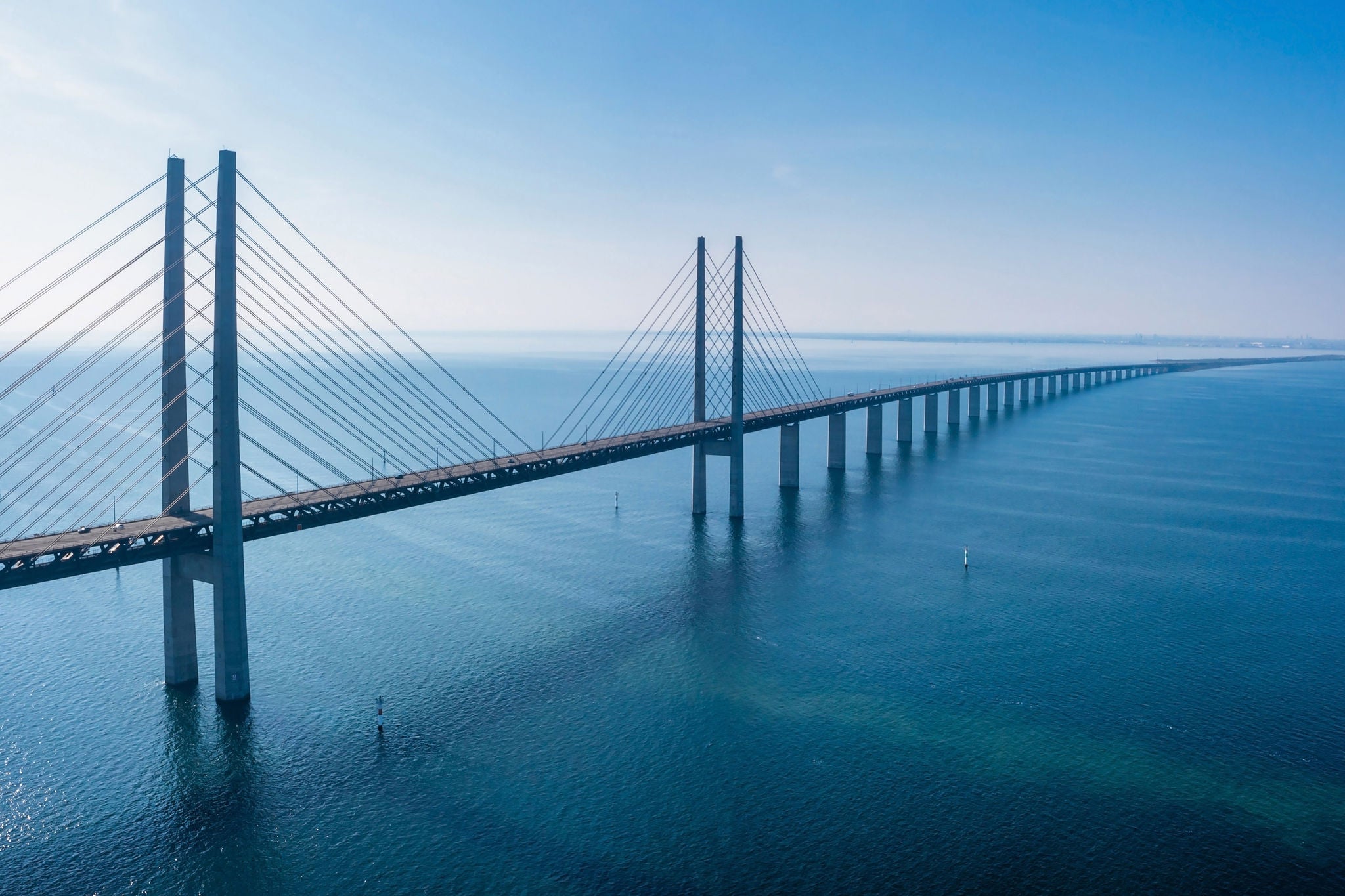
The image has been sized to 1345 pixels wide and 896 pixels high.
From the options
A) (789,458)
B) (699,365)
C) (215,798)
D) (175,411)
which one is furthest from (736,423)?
(215,798)

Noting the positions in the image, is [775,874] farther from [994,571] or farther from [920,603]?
[994,571]

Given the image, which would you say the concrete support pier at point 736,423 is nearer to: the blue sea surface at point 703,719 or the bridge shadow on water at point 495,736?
the blue sea surface at point 703,719

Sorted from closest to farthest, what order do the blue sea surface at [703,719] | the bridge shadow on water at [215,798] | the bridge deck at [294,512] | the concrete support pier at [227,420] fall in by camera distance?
the bridge shadow on water at [215,798]
the blue sea surface at [703,719]
the bridge deck at [294,512]
the concrete support pier at [227,420]

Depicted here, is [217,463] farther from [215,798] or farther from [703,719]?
[703,719]

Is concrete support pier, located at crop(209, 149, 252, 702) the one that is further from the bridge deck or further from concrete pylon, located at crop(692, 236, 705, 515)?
concrete pylon, located at crop(692, 236, 705, 515)

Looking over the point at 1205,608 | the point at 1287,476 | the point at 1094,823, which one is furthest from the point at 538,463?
the point at 1287,476

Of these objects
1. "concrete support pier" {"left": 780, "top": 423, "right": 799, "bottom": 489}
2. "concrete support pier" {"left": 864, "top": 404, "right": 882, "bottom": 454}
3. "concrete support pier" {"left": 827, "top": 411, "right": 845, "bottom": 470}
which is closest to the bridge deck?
"concrete support pier" {"left": 780, "top": 423, "right": 799, "bottom": 489}

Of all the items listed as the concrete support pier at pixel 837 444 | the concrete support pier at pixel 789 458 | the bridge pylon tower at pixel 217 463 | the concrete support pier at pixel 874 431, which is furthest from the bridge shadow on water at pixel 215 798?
the concrete support pier at pixel 874 431
